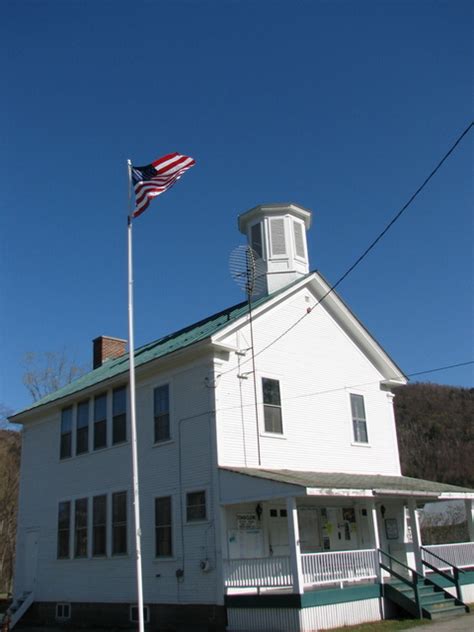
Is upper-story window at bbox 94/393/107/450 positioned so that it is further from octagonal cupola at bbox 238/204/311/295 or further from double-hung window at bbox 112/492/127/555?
octagonal cupola at bbox 238/204/311/295

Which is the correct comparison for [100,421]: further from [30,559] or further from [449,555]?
[449,555]

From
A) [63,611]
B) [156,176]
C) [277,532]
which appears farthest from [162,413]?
[63,611]

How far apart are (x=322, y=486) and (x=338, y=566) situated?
212 centimetres

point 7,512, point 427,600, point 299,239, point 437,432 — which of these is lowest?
point 427,600

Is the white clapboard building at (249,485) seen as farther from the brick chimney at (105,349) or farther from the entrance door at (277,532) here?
the brick chimney at (105,349)

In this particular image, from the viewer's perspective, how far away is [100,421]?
22.4m

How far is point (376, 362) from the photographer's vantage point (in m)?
23.9

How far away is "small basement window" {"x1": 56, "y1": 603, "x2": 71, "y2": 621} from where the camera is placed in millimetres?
21969

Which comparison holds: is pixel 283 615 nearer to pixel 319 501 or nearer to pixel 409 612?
pixel 409 612

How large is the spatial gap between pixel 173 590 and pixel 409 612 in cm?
595

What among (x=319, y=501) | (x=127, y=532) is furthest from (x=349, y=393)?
(x=127, y=532)

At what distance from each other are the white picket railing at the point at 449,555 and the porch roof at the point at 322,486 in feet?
4.63

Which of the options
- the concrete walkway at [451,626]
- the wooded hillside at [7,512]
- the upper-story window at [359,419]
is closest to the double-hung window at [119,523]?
the upper-story window at [359,419]

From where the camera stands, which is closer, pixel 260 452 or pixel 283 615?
pixel 283 615
